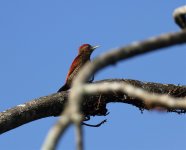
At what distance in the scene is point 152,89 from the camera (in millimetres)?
7500

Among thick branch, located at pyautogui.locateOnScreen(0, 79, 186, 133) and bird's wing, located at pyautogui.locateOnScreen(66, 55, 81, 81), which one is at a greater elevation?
bird's wing, located at pyautogui.locateOnScreen(66, 55, 81, 81)

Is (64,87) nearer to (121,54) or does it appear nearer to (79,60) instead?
(79,60)

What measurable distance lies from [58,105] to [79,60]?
2.46 metres

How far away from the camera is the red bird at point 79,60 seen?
8.93 metres

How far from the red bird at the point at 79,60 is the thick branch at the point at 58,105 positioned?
111cm

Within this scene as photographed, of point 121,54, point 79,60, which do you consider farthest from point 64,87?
point 121,54

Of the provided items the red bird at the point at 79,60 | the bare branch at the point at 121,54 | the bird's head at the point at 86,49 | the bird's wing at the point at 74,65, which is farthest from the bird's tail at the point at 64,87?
the bare branch at the point at 121,54

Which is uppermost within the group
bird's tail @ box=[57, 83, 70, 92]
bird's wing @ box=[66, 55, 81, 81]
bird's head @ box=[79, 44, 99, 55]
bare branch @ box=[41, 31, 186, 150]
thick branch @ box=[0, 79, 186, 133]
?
bird's head @ box=[79, 44, 99, 55]

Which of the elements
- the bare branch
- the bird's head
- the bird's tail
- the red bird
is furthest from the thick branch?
the bare branch

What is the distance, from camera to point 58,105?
704 centimetres

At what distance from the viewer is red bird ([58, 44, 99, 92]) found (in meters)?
8.93

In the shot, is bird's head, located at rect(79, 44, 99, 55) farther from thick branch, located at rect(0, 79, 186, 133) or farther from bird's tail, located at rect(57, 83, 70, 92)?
thick branch, located at rect(0, 79, 186, 133)

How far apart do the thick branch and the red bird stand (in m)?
1.11

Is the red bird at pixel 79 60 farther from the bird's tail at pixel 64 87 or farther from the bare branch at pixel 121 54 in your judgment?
the bare branch at pixel 121 54
